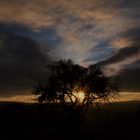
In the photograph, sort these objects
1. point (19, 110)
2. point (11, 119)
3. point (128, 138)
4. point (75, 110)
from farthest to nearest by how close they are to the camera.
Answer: point (19, 110), point (11, 119), point (75, 110), point (128, 138)

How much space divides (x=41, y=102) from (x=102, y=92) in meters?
12.7

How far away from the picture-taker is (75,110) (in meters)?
60.7

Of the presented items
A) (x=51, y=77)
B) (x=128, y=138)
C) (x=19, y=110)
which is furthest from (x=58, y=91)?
(x=19, y=110)

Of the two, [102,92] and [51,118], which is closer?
[102,92]

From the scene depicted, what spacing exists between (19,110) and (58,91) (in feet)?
112

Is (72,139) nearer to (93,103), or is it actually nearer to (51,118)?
(93,103)

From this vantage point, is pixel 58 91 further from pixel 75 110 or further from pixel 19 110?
pixel 19 110

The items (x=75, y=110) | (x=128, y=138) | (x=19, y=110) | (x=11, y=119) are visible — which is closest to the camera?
(x=128, y=138)

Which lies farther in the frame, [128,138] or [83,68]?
[83,68]

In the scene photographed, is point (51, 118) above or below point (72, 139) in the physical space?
above

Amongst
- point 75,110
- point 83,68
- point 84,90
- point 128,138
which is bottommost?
point 128,138

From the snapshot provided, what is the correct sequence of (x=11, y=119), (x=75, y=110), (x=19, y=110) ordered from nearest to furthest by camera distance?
(x=75, y=110) < (x=11, y=119) < (x=19, y=110)

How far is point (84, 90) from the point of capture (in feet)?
204

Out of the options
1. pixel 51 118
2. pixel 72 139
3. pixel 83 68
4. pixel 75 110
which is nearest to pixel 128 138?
pixel 72 139
